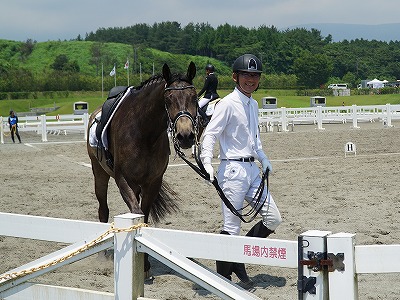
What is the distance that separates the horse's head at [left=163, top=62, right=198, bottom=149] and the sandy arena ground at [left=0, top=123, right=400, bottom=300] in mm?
1468

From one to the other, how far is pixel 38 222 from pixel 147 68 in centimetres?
11280

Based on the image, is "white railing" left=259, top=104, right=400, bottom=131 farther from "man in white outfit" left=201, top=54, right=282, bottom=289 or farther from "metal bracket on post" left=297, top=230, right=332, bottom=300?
"metal bracket on post" left=297, top=230, right=332, bottom=300

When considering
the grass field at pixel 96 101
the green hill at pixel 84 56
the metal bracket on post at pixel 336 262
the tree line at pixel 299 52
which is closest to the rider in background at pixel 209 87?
the metal bracket on post at pixel 336 262

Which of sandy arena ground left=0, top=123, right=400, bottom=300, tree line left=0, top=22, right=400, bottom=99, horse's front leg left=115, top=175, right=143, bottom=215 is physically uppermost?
tree line left=0, top=22, right=400, bottom=99

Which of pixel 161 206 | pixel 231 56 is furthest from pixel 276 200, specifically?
pixel 231 56

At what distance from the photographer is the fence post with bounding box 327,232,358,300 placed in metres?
3.48

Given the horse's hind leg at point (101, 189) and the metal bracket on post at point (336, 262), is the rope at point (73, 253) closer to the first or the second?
the metal bracket on post at point (336, 262)

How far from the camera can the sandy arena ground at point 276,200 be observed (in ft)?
21.0

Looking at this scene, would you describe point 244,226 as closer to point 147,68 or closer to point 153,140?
point 153,140

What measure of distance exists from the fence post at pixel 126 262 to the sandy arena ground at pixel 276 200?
170 cm

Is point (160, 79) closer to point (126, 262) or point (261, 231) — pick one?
point (261, 231)

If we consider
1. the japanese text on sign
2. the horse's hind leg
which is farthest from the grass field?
the japanese text on sign

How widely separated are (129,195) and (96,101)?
63383 millimetres

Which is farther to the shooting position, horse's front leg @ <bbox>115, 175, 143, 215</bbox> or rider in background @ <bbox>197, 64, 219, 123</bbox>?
rider in background @ <bbox>197, 64, 219, 123</bbox>
